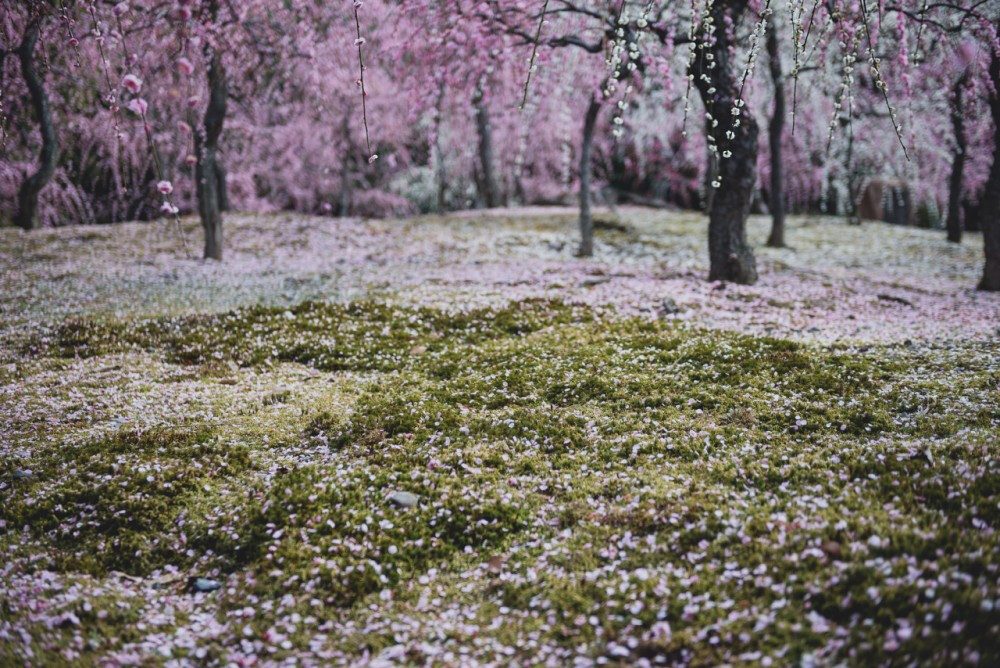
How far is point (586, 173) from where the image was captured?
18.2 m

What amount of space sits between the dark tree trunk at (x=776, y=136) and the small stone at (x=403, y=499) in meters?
17.9

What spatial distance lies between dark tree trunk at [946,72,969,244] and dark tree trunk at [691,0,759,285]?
7.29 m

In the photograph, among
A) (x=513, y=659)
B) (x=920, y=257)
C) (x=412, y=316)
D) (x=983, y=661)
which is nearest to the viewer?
(x=983, y=661)

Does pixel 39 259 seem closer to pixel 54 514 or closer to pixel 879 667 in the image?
pixel 54 514

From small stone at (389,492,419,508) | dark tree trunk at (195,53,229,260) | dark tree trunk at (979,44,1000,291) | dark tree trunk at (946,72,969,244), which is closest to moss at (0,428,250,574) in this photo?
small stone at (389,492,419,508)

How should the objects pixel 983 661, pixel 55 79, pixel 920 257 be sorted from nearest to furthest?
pixel 983 661 → pixel 55 79 → pixel 920 257

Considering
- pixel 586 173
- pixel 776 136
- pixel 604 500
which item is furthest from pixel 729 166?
pixel 604 500

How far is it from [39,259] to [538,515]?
706 inches

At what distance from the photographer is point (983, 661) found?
3.31 meters

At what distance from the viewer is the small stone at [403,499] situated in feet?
18.4

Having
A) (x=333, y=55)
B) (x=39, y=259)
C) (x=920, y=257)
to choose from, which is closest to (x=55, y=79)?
(x=39, y=259)

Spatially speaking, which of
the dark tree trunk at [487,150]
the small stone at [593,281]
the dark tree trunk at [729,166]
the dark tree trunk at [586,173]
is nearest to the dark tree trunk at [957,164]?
the dark tree trunk at [729,166]

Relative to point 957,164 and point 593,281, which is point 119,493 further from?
point 957,164

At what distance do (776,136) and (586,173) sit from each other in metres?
6.53
